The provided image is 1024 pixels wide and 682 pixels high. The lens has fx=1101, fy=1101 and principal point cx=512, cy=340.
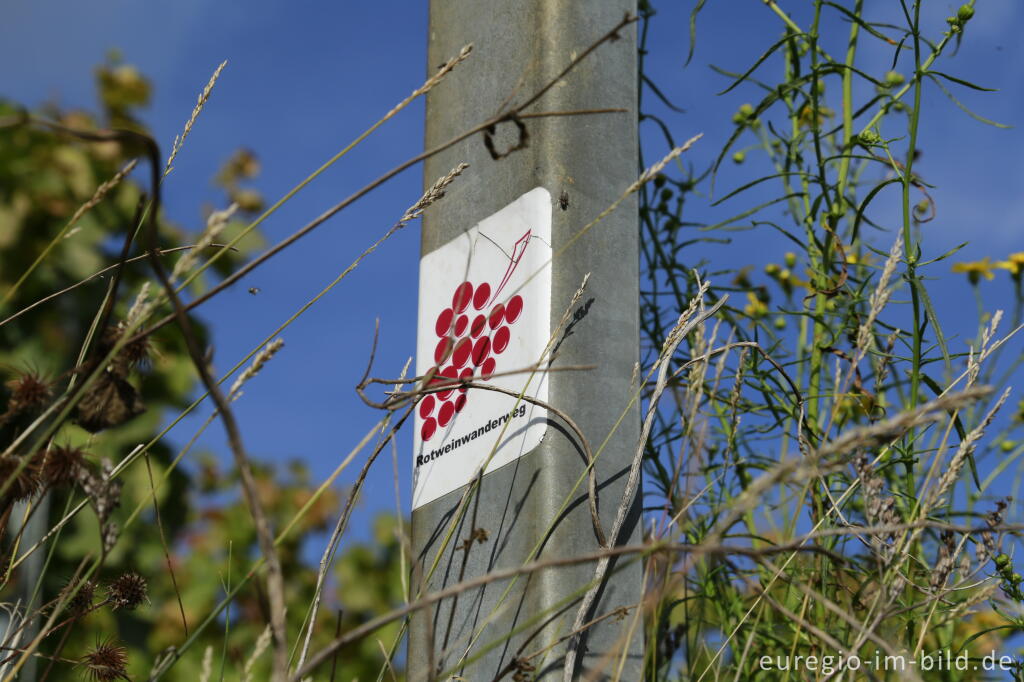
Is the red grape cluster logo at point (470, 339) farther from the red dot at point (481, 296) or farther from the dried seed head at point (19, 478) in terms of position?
the dried seed head at point (19, 478)

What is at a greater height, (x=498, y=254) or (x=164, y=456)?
(x=164, y=456)

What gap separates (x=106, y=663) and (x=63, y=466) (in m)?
0.31

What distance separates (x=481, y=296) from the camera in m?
1.86

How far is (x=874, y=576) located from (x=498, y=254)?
0.77m

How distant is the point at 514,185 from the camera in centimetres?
182

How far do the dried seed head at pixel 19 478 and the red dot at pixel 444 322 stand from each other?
99cm

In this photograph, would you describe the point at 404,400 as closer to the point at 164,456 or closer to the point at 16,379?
the point at 16,379

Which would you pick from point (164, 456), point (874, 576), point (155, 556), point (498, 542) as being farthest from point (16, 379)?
point (164, 456)

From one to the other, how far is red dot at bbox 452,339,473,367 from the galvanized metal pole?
0.07 meters

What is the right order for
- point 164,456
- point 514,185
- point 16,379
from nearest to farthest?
1. point 16,379
2. point 514,185
3. point 164,456

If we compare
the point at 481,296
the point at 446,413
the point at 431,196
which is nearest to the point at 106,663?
the point at 431,196

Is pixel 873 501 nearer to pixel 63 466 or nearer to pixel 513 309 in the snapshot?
pixel 513 309

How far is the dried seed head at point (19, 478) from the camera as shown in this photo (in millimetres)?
959

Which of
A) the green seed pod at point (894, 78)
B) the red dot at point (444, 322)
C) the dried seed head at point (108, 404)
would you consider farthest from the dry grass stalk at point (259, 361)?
the green seed pod at point (894, 78)
